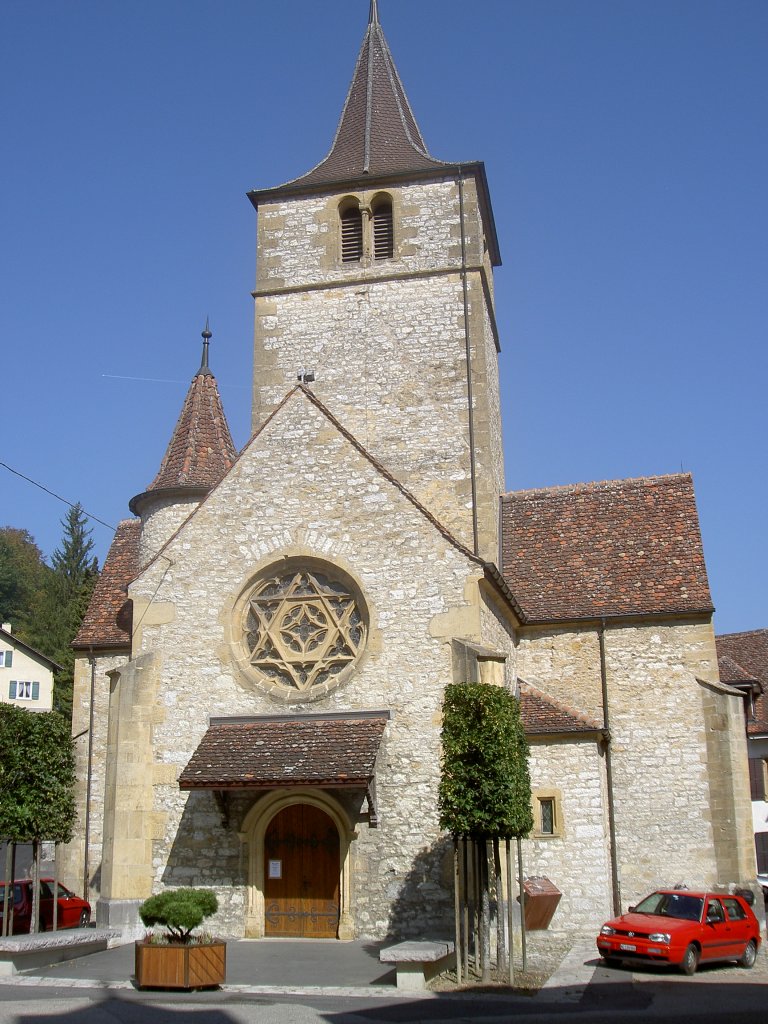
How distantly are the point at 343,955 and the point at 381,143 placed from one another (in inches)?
782

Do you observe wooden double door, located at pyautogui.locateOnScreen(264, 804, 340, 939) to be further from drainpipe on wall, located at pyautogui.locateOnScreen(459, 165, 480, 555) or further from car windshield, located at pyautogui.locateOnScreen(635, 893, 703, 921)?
drainpipe on wall, located at pyautogui.locateOnScreen(459, 165, 480, 555)

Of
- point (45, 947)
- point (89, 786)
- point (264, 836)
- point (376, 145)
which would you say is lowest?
point (45, 947)

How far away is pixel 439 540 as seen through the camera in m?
17.7

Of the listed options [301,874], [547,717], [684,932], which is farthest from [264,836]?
[684,932]

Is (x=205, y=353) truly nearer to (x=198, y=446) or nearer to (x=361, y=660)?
(x=198, y=446)

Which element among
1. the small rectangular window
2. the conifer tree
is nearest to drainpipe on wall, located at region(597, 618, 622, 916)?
the small rectangular window

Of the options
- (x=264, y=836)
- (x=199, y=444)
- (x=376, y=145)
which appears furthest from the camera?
(x=376, y=145)

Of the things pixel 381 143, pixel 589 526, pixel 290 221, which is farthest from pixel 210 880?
pixel 381 143

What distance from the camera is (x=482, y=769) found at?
1363cm

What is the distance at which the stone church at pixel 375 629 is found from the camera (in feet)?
55.5

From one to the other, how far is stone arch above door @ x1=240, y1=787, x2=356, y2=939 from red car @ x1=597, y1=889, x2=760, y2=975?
4.10 m

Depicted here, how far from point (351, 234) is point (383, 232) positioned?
80 centimetres

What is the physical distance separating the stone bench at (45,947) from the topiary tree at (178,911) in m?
2.31

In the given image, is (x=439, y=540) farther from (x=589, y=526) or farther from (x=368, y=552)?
(x=589, y=526)
